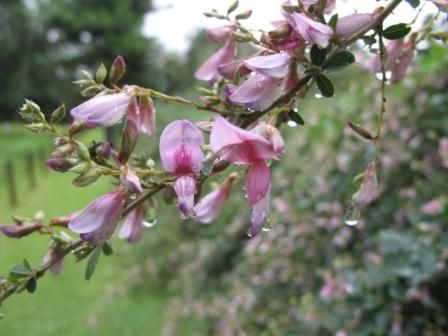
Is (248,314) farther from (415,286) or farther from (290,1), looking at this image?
(290,1)

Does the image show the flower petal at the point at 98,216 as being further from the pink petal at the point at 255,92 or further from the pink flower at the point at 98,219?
the pink petal at the point at 255,92

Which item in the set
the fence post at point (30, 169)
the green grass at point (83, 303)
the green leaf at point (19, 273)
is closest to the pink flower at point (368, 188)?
the green leaf at point (19, 273)

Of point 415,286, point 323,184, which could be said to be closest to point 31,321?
point 323,184

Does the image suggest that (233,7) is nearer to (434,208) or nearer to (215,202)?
(215,202)

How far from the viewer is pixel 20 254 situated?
6.87 meters

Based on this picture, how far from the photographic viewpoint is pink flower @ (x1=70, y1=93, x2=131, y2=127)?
0.48 meters

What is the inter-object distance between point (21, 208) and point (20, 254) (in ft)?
6.71

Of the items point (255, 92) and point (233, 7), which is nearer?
point (255, 92)

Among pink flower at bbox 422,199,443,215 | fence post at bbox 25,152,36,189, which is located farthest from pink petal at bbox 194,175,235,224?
fence post at bbox 25,152,36,189

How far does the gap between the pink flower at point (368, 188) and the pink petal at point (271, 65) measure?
164mm

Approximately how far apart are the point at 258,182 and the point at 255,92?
0.07 metres

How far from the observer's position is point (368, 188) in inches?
21.9

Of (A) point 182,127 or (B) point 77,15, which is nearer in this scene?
(A) point 182,127

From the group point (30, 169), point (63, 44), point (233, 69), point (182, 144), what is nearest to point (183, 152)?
point (182, 144)
